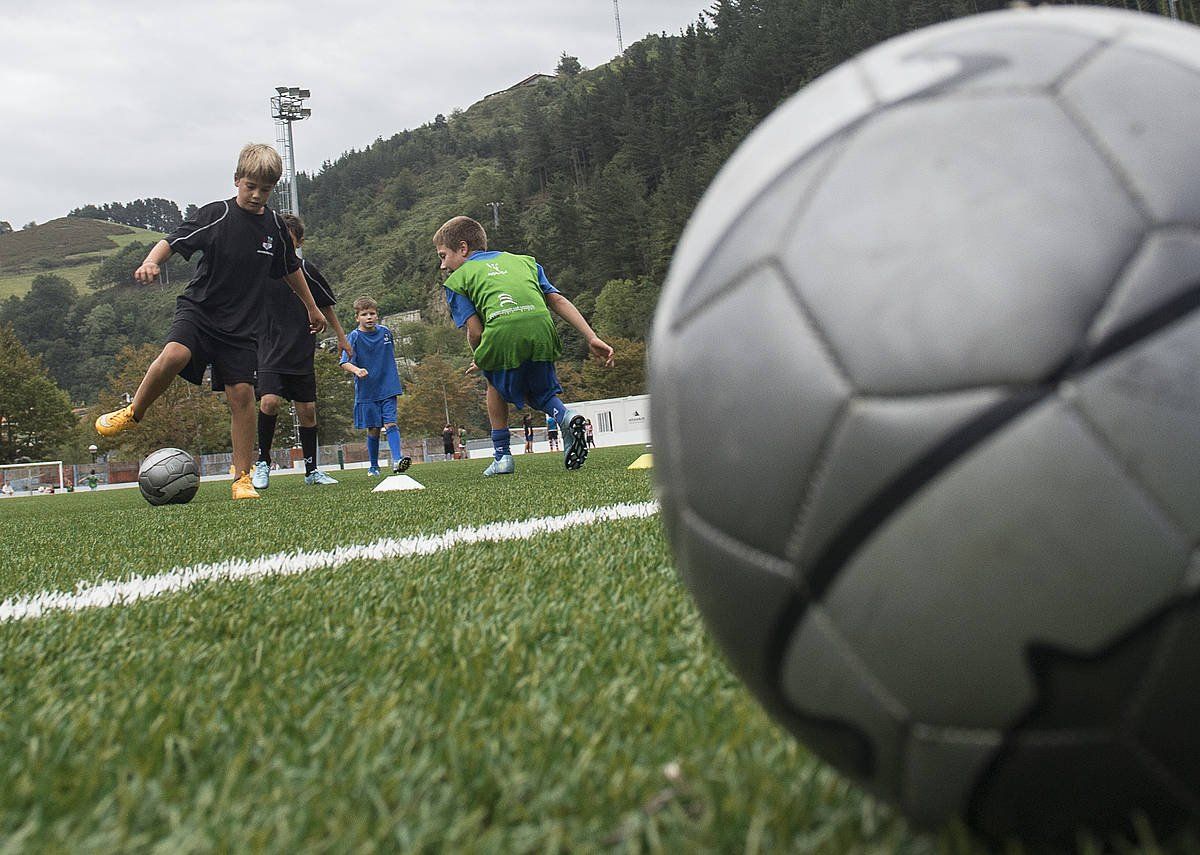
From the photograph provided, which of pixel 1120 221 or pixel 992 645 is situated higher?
pixel 1120 221

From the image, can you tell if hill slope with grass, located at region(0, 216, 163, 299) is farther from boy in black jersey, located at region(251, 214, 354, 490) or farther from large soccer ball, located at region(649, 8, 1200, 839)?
large soccer ball, located at region(649, 8, 1200, 839)

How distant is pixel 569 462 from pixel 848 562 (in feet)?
26.0

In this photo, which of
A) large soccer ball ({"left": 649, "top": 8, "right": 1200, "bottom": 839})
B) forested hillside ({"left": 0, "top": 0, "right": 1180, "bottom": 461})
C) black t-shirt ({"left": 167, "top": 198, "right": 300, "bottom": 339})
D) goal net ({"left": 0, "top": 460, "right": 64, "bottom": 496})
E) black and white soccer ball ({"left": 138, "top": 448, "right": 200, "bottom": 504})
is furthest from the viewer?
forested hillside ({"left": 0, "top": 0, "right": 1180, "bottom": 461})

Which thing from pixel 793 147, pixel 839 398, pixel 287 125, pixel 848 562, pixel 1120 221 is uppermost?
pixel 287 125

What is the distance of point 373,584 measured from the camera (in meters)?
2.97

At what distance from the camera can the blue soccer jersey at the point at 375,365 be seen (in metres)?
13.5

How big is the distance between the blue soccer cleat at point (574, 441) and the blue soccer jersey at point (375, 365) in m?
5.15

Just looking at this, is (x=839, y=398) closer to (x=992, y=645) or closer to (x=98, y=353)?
(x=992, y=645)

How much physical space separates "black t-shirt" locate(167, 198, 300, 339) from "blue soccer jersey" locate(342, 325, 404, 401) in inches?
208

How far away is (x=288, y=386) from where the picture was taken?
9.22 metres

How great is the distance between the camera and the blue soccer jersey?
13508 mm

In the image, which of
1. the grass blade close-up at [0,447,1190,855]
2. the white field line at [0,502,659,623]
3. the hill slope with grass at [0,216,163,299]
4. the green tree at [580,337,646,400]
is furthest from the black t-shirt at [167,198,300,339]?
the hill slope with grass at [0,216,163,299]

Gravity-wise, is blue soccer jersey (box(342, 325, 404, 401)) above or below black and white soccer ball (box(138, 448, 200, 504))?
above

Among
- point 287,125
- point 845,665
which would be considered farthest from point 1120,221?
point 287,125
